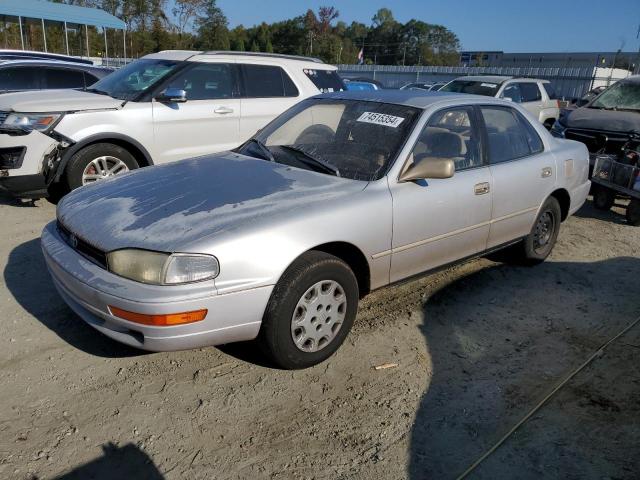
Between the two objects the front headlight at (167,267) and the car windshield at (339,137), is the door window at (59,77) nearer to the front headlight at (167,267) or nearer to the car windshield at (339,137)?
the car windshield at (339,137)


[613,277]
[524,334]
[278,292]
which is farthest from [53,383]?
[613,277]

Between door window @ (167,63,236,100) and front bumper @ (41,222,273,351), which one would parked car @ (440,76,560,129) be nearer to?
door window @ (167,63,236,100)

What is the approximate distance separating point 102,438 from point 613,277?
4583mm

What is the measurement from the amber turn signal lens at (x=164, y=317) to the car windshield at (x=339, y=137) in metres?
1.42

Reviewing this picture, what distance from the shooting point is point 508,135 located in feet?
15.0

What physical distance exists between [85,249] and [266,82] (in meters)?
4.65

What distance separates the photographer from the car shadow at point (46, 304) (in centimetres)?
338

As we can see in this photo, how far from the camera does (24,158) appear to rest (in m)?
5.45

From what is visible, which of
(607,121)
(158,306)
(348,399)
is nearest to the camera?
(158,306)

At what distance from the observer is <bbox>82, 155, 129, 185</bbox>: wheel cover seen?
5738 mm

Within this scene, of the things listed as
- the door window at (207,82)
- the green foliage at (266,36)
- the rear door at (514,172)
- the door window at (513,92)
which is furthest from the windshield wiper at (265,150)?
the green foliage at (266,36)

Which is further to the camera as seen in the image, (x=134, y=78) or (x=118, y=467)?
(x=134, y=78)

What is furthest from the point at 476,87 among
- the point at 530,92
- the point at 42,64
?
the point at 42,64

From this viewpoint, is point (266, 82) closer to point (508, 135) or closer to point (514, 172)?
point (508, 135)
